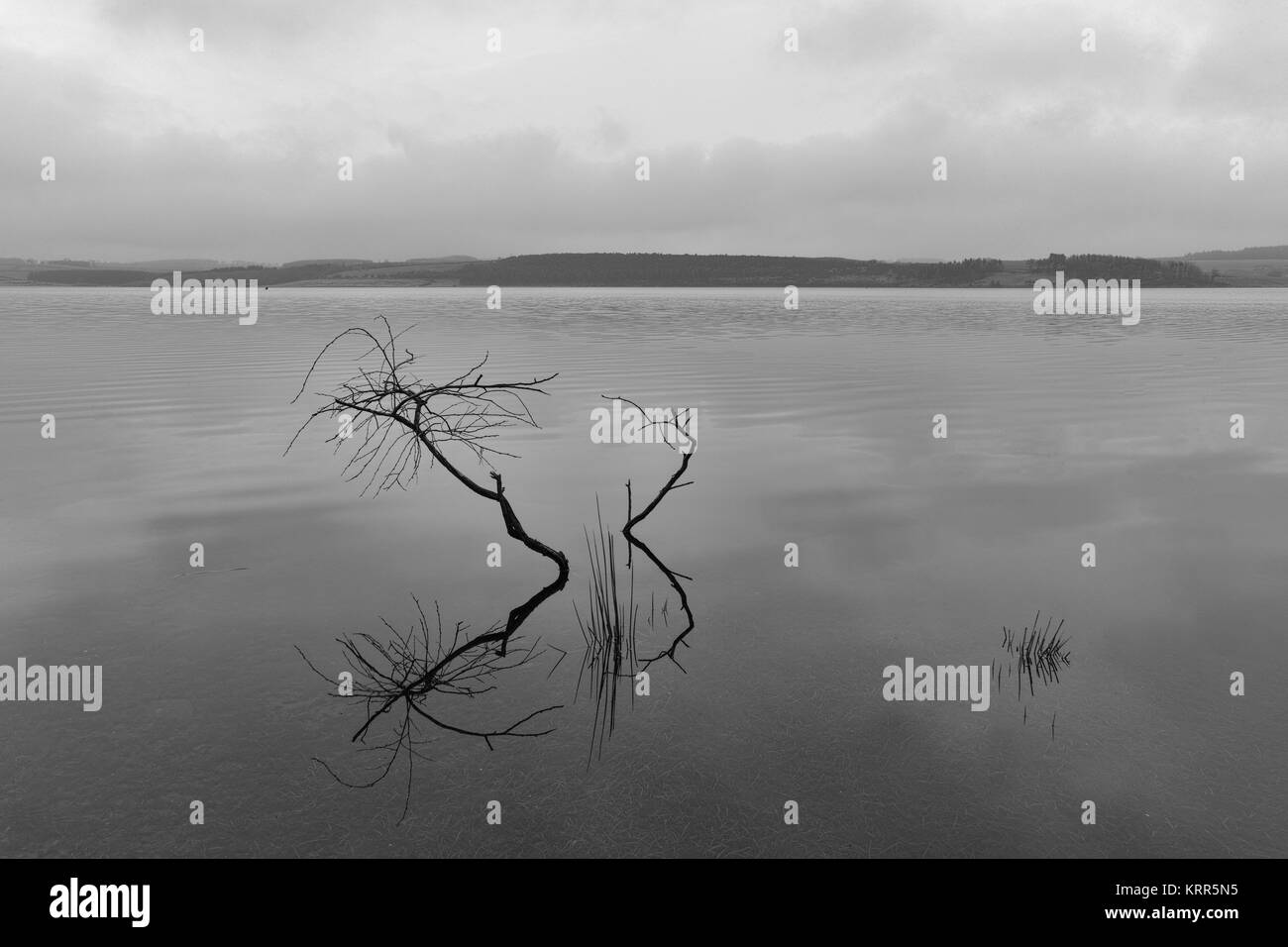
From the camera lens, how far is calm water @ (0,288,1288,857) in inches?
261

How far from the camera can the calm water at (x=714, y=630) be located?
662 centimetres

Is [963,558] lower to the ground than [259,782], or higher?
higher

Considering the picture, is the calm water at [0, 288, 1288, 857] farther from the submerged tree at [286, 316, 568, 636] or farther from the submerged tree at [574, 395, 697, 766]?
the submerged tree at [286, 316, 568, 636]

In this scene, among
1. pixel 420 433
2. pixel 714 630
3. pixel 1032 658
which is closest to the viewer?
pixel 1032 658

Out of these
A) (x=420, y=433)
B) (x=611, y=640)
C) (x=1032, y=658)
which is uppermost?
(x=420, y=433)

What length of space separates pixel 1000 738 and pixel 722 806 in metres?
2.65

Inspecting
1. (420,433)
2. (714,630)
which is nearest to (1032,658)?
(714,630)

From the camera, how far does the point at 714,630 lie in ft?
33.9

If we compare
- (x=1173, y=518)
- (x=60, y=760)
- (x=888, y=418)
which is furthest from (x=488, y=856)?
(x=888, y=418)

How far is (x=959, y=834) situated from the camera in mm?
6414

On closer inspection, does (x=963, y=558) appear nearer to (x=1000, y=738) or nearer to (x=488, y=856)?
(x=1000, y=738)

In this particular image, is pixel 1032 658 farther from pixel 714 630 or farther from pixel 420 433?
pixel 420 433

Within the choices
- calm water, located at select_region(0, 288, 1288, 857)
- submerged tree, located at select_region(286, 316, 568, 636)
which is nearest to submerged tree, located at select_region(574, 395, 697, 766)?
calm water, located at select_region(0, 288, 1288, 857)
